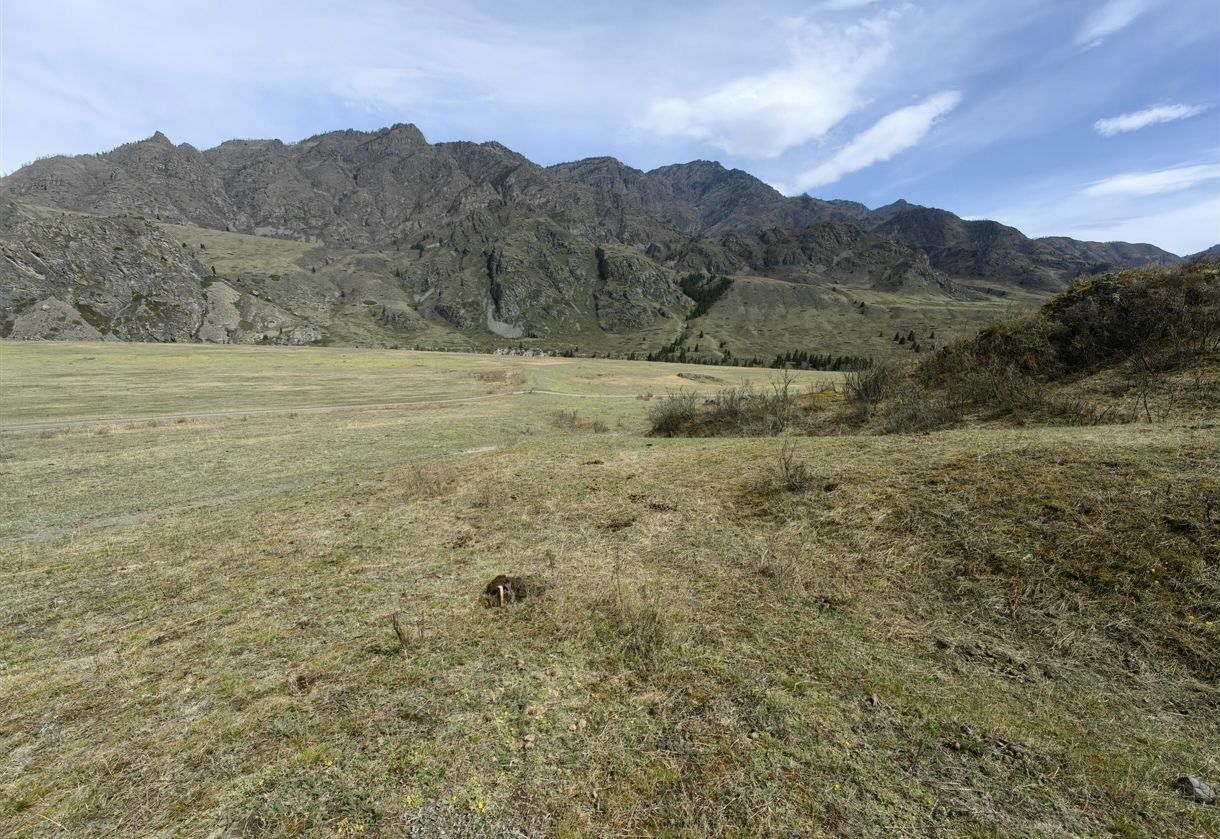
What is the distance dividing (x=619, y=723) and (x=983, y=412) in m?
16.8

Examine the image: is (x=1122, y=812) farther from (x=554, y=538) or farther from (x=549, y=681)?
(x=554, y=538)

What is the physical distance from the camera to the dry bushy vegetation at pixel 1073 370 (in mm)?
14330

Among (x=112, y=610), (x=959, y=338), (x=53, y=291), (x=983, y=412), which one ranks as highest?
(x=53, y=291)

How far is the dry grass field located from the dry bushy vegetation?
432 centimetres

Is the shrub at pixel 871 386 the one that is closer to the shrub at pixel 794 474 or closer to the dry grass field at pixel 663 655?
the dry grass field at pixel 663 655

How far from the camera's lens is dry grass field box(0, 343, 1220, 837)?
4488 mm

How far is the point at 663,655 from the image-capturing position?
6578mm

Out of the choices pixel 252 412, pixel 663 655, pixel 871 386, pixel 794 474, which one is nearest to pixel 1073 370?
pixel 871 386

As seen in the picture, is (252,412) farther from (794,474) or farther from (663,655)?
(663,655)

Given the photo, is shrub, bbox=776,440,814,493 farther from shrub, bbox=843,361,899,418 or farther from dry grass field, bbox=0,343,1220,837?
shrub, bbox=843,361,899,418

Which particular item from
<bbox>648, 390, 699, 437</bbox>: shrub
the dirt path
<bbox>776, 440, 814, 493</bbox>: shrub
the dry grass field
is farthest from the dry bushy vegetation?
the dirt path

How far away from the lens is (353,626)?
773 centimetres

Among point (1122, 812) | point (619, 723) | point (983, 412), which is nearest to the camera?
point (1122, 812)

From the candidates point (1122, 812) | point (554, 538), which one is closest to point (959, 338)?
point (554, 538)
